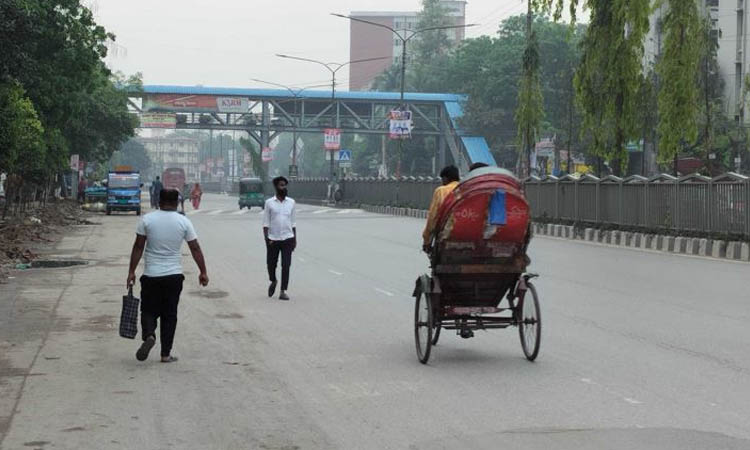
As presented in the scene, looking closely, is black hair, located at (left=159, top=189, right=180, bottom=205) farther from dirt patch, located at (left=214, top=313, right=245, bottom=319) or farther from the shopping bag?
dirt patch, located at (left=214, top=313, right=245, bottom=319)

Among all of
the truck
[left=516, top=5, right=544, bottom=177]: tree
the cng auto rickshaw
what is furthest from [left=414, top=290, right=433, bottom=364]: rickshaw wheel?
the cng auto rickshaw

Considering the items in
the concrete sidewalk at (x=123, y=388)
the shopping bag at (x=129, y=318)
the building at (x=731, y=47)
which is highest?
the building at (x=731, y=47)

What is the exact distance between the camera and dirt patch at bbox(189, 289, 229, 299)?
17.1 meters

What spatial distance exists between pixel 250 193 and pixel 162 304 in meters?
65.8

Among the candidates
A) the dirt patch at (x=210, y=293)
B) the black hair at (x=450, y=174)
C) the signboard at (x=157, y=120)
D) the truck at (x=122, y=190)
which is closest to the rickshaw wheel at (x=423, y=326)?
the black hair at (x=450, y=174)

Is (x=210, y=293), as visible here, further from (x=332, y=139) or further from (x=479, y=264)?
(x=332, y=139)

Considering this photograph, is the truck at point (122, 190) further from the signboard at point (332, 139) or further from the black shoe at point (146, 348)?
the black shoe at point (146, 348)

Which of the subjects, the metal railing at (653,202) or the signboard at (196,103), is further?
the signboard at (196,103)

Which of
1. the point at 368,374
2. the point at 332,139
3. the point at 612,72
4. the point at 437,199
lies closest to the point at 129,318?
the point at 368,374

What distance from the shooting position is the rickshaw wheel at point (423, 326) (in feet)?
33.3

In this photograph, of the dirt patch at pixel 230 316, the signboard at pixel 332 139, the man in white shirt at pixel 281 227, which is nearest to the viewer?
the dirt patch at pixel 230 316

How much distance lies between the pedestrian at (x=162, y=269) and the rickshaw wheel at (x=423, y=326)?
2068 mm

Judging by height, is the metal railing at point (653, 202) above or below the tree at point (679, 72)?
below

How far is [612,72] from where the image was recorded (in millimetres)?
35438
